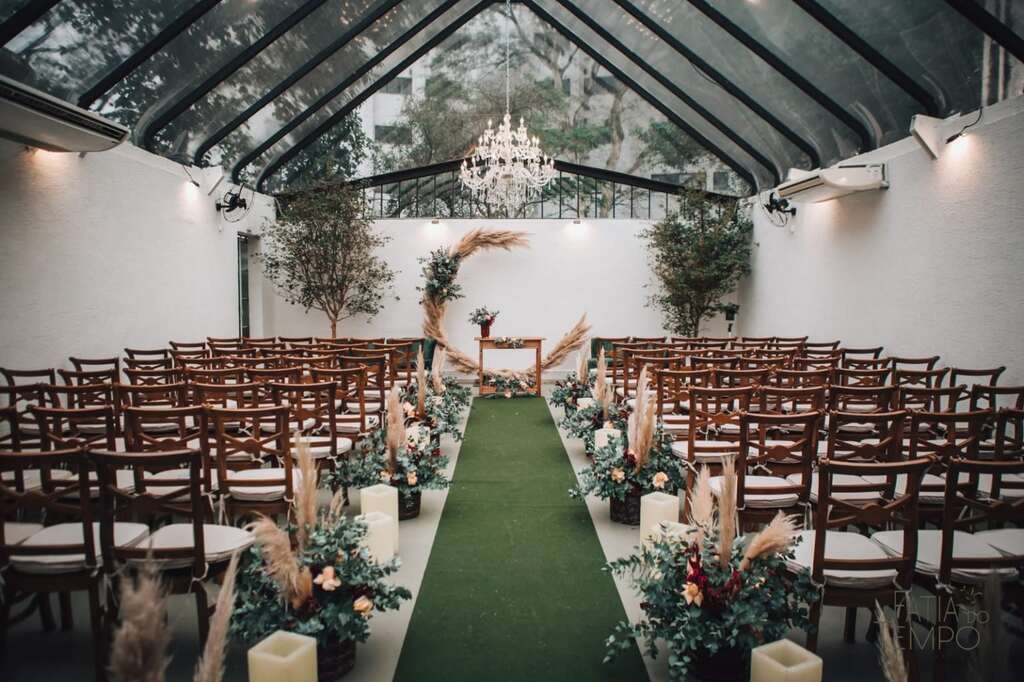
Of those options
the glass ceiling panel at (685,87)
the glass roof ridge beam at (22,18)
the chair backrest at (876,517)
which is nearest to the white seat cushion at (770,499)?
the chair backrest at (876,517)

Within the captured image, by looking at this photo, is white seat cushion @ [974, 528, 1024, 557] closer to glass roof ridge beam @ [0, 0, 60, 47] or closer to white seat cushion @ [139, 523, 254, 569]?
white seat cushion @ [139, 523, 254, 569]

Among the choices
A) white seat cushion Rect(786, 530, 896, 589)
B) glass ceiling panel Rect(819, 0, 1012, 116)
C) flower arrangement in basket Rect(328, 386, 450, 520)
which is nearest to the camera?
white seat cushion Rect(786, 530, 896, 589)

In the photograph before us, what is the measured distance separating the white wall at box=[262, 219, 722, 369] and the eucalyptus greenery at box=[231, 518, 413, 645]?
959 centimetres

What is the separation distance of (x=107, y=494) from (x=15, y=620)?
1.02 metres

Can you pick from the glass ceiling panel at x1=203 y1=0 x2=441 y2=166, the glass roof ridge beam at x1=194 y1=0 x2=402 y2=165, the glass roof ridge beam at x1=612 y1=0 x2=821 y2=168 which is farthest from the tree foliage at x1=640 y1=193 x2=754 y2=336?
the glass roof ridge beam at x1=194 y1=0 x2=402 y2=165

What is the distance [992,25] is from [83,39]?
7.63 meters

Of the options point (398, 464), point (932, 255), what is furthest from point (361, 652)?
point (932, 255)

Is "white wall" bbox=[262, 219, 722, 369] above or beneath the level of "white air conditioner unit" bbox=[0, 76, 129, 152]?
beneath

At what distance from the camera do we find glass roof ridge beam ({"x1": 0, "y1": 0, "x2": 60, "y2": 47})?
16.1ft

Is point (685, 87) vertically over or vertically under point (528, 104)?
under

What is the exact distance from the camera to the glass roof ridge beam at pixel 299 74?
8391mm

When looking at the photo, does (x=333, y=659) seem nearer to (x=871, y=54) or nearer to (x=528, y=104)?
(x=871, y=54)

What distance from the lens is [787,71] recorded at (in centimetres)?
746

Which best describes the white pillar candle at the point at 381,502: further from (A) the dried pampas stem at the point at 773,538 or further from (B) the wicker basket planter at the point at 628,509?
(A) the dried pampas stem at the point at 773,538
